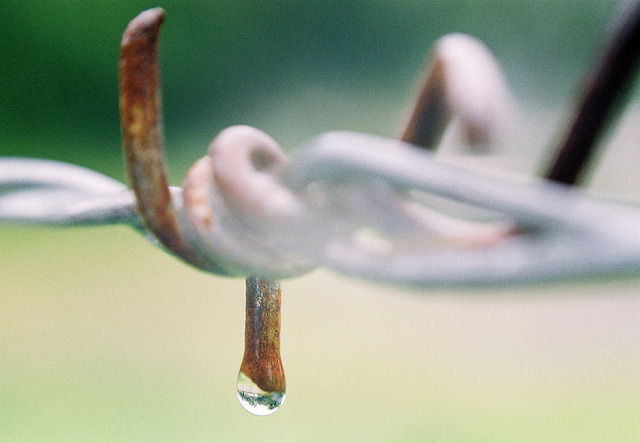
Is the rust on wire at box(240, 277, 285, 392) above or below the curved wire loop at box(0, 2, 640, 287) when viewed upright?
below

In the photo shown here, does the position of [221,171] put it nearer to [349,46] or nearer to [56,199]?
[56,199]

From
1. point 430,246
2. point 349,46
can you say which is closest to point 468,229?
point 430,246

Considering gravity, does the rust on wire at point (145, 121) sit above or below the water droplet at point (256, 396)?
above

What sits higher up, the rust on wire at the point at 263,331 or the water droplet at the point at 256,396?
the rust on wire at the point at 263,331

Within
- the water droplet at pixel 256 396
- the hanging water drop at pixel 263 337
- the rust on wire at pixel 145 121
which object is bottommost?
the water droplet at pixel 256 396

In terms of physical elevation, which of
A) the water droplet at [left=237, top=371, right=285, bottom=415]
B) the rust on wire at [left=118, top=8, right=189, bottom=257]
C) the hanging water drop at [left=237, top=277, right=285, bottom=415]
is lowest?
the water droplet at [left=237, top=371, right=285, bottom=415]
